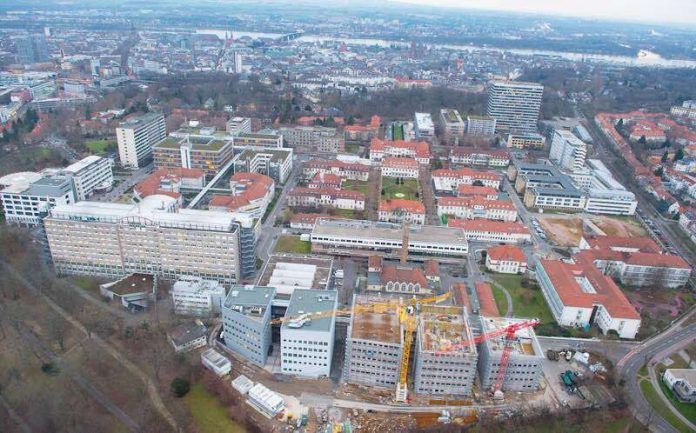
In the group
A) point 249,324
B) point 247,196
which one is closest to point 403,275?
point 249,324

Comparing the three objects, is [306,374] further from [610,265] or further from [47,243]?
[610,265]

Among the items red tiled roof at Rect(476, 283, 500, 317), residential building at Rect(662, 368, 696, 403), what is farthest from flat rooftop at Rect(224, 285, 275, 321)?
residential building at Rect(662, 368, 696, 403)

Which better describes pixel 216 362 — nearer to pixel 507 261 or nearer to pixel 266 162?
pixel 507 261

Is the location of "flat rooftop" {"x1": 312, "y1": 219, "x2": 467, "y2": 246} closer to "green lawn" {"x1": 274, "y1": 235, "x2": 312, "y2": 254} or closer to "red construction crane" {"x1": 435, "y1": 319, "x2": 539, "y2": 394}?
"green lawn" {"x1": 274, "y1": 235, "x2": 312, "y2": 254}

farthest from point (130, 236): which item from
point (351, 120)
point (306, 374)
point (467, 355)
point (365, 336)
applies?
point (351, 120)

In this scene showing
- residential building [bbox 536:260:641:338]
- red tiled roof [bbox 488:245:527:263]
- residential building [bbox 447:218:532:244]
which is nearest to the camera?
residential building [bbox 536:260:641:338]

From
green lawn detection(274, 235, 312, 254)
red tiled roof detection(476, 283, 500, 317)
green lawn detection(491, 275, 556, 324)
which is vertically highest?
red tiled roof detection(476, 283, 500, 317)

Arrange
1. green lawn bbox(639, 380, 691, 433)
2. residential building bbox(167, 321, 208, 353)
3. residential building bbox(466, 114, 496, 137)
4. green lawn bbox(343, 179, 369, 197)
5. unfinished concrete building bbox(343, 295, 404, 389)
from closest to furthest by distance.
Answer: green lawn bbox(639, 380, 691, 433) < unfinished concrete building bbox(343, 295, 404, 389) < residential building bbox(167, 321, 208, 353) < green lawn bbox(343, 179, 369, 197) < residential building bbox(466, 114, 496, 137)

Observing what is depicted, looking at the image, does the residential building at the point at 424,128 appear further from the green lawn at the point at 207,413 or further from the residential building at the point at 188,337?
the green lawn at the point at 207,413
